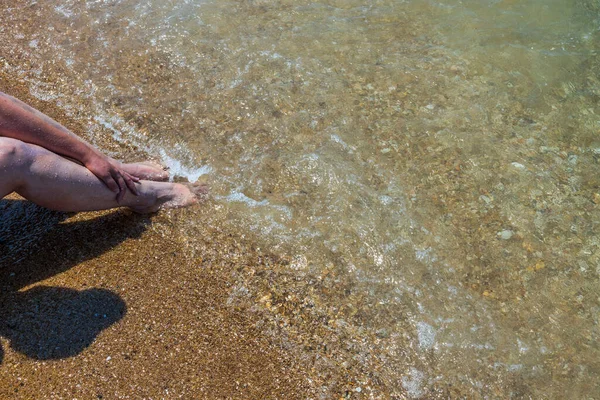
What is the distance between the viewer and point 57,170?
108 inches

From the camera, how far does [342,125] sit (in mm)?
3955

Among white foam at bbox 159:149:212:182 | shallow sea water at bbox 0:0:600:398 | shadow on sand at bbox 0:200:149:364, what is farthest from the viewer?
white foam at bbox 159:149:212:182

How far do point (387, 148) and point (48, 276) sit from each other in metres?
2.38

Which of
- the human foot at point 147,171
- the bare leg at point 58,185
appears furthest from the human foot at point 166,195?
A: the human foot at point 147,171

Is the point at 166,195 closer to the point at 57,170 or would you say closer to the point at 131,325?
the point at 57,170

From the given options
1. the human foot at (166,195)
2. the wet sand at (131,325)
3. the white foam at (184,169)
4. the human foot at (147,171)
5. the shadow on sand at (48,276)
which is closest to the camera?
the wet sand at (131,325)

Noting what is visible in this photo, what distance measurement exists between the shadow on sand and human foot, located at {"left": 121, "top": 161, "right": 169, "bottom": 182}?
0.98 ft

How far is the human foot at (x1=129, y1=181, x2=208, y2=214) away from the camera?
317cm

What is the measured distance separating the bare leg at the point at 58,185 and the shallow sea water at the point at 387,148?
0.31m

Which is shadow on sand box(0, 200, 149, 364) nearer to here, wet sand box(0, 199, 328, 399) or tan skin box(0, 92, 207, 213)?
wet sand box(0, 199, 328, 399)

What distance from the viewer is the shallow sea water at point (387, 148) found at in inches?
111

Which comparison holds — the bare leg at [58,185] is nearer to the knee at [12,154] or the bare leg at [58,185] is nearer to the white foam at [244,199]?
the knee at [12,154]

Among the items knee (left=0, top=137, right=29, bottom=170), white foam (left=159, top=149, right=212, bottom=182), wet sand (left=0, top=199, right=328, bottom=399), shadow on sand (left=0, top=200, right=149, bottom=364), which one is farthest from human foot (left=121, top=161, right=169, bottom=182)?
knee (left=0, top=137, right=29, bottom=170)

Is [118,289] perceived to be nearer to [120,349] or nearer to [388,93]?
[120,349]
